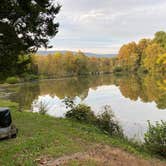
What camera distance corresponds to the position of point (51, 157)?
7.81 meters

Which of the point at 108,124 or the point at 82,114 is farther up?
the point at 82,114

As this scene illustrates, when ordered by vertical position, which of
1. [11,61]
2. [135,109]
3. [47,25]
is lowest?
[135,109]

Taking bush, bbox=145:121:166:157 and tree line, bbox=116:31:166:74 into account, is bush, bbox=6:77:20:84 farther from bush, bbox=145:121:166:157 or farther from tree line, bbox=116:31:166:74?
bush, bbox=145:121:166:157

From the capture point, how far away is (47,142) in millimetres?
9438

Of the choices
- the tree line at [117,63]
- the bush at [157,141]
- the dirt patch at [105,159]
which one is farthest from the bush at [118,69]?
the dirt patch at [105,159]

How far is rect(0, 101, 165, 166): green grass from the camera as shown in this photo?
7.93m

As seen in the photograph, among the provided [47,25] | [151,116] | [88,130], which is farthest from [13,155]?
[151,116]

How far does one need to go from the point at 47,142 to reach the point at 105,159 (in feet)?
6.89

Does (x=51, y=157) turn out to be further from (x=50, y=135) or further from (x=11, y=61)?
(x=11, y=61)

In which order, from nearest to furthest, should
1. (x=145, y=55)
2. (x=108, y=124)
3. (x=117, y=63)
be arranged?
(x=108, y=124) < (x=145, y=55) < (x=117, y=63)

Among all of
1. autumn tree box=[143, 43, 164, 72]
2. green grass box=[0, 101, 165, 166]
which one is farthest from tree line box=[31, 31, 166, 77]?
green grass box=[0, 101, 165, 166]

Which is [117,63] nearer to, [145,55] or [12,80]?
[145,55]

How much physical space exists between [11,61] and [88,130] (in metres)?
5.09

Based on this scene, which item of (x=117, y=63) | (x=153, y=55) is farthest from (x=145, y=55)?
(x=117, y=63)
